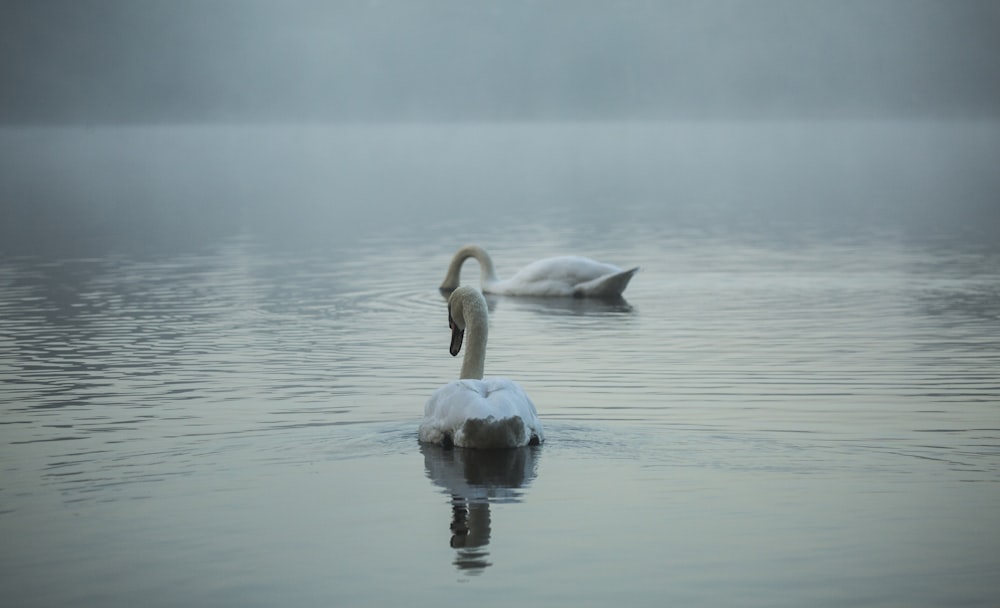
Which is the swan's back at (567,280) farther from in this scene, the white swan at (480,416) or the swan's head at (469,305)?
the white swan at (480,416)

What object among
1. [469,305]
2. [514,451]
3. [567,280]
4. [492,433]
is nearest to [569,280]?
[567,280]

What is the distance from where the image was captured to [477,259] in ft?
94.8

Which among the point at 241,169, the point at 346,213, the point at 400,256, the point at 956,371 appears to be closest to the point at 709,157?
the point at 241,169

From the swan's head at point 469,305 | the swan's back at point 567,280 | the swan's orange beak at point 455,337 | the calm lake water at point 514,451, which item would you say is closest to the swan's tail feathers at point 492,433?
the calm lake water at point 514,451

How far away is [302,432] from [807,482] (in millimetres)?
4497

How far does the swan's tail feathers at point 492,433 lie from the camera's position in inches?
556

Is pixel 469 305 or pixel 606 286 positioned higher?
pixel 606 286

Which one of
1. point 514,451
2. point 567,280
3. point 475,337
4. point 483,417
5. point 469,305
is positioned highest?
point 567,280

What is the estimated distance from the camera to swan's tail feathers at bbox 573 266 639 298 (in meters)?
26.9

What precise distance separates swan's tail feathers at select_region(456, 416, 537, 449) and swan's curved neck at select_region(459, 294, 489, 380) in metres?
0.87

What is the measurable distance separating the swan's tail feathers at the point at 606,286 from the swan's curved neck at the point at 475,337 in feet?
38.0

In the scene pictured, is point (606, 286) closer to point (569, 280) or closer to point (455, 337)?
point (569, 280)

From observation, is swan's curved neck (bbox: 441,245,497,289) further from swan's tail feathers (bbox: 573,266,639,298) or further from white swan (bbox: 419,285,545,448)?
white swan (bbox: 419,285,545,448)

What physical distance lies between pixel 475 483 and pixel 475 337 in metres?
1.95
